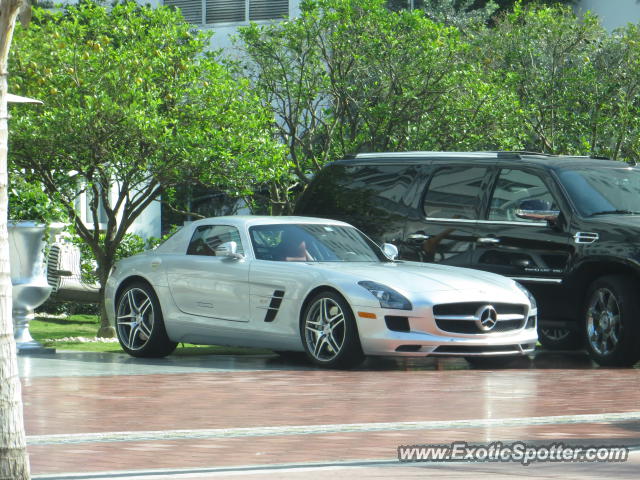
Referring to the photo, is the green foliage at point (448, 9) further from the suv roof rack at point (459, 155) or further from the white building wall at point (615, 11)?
the suv roof rack at point (459, 155)

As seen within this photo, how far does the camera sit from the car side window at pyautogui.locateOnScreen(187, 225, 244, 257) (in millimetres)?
12673

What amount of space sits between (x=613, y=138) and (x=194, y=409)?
1805 cm

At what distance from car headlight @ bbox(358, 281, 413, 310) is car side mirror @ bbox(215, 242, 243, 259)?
5.31ft

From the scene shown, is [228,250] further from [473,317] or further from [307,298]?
[473,317]

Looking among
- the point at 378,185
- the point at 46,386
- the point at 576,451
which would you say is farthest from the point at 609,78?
the point at 576,451

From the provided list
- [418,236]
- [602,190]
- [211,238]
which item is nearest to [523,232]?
[602,190]

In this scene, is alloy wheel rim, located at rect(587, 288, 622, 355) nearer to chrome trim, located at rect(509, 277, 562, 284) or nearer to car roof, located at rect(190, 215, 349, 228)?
chrome trim, located at rect(509, 277, 562, 284)

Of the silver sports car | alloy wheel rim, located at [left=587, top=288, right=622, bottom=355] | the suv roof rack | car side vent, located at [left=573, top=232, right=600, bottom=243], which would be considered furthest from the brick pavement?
the suv roof rack

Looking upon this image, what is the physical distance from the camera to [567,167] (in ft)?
42.3

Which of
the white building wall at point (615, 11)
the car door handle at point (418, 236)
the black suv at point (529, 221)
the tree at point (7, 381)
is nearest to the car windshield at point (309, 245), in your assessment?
the car door handle at point (418, 236)

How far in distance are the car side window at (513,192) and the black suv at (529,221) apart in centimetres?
1

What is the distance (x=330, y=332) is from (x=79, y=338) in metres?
7.69

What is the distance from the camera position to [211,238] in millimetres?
12805

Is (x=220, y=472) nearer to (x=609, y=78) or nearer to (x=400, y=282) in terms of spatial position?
(x=400, y=282)
